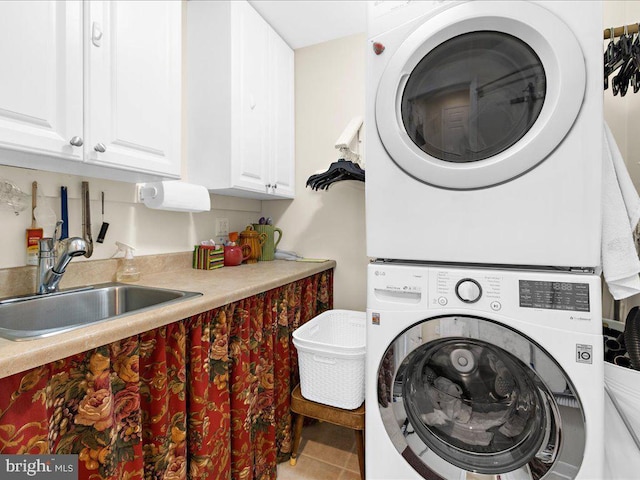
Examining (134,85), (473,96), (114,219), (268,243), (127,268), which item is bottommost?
(127,268)

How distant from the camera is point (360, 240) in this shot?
2172 millimetres

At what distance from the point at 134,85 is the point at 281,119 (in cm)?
112

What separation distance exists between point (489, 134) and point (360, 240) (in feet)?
4.10

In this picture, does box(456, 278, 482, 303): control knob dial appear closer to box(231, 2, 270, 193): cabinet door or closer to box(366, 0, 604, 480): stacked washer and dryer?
box(366, 0, 604, 480): stacked washer and dryer

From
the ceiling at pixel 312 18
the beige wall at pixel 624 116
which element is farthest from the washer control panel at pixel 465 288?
the ceiling at pixel 312 18

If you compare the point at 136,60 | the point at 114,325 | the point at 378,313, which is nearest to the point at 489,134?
the point at 378,313

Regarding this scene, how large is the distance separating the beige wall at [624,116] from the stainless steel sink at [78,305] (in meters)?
2.00

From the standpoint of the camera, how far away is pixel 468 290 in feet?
3.18

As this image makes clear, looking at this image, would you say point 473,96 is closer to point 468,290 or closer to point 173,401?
point 468,290

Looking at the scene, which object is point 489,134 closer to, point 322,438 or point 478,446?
point 478,446

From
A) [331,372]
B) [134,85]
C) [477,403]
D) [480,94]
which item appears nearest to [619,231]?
[480,94]

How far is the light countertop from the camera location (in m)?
0.60

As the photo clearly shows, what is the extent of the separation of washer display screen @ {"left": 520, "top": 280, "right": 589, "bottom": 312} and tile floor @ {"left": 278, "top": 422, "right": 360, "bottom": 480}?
1242 mm

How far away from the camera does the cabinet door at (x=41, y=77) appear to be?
841 millimetres
